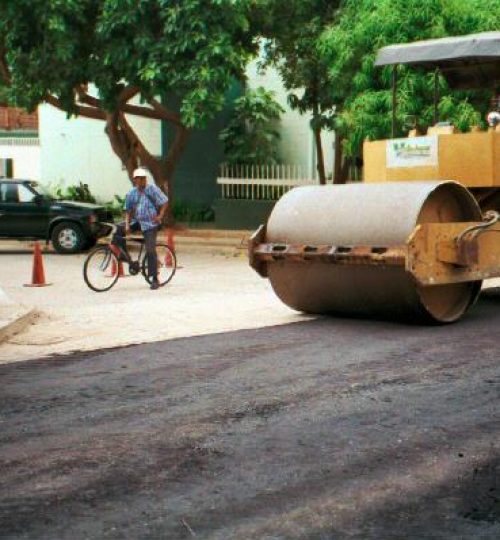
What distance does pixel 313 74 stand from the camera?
24719 mm

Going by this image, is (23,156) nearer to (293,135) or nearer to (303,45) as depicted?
(293,135)

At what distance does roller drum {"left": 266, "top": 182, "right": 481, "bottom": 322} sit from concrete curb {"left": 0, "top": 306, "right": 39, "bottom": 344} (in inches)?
107

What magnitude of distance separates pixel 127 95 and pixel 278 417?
1887 centimetres

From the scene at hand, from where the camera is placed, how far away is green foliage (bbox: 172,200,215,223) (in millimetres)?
30594

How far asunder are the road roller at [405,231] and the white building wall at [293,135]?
15499mm

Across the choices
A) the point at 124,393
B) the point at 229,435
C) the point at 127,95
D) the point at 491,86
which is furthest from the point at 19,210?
the point at 229,435

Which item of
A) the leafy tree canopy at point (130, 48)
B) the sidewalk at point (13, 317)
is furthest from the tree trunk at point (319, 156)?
the sidewalk at point (13, 317)

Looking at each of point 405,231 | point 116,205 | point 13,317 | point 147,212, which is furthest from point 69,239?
point 405,231

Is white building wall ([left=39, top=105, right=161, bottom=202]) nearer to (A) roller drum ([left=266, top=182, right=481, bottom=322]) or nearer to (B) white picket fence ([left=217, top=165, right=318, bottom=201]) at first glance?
(B) white picket fence ([left=217, top=165, right=318, bottom=201])

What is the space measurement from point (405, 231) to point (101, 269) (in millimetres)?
6147

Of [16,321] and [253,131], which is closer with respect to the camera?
[16,321]

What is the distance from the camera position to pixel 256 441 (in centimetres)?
706

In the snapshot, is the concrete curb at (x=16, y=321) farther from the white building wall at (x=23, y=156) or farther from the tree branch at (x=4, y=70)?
the white building wall at (x=23, y=156)

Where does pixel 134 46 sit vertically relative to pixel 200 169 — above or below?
above
